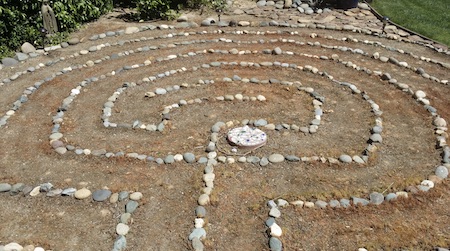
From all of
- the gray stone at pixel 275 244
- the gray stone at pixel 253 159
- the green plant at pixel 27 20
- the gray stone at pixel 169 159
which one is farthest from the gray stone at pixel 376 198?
the green plant at pixel 27 20

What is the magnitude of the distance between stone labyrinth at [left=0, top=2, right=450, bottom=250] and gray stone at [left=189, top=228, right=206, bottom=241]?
2 centimetres

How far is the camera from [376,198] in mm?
7059

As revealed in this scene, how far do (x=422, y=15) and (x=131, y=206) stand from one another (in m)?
A: 14.0

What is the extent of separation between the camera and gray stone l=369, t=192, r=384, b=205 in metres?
7.01

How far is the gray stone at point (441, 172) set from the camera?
301 inches

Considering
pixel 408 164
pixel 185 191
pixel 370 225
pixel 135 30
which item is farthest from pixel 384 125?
pixel 135 30

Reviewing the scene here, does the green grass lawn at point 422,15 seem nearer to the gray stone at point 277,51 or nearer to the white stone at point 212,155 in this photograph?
the gray stone at point 277,51

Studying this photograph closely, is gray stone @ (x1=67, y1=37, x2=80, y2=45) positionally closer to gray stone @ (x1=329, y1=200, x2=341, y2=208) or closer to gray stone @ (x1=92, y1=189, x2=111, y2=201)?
gray stone @ (x1=92, y1=189, x2=111, y2=201)

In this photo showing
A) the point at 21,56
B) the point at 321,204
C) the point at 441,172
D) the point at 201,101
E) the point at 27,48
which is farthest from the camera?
the point at 27,48

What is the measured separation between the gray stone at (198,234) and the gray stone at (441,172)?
4442 millimetres

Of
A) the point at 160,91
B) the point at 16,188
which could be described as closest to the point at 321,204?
the point at 16,188

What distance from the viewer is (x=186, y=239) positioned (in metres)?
6.34

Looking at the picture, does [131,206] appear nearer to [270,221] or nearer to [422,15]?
[270,221]

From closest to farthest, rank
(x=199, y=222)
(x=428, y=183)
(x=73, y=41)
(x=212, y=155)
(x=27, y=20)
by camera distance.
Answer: (x=199, y=222) → (x=428, y=183) → (x=212, y=155) → (x=27, y=20) → (x=73, y=41)
